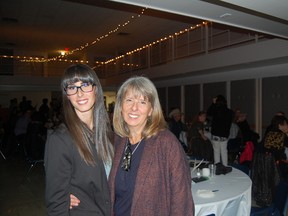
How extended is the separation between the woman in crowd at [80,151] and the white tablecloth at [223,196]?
39.1 inches

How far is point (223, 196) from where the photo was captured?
7.74 feet

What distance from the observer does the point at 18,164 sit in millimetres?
7117

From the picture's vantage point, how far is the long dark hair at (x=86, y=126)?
→ 151 centimetres

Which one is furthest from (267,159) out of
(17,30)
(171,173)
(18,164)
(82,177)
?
(17,30)

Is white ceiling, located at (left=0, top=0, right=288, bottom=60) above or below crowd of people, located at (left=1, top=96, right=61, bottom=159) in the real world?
above

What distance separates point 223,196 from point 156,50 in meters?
10.6

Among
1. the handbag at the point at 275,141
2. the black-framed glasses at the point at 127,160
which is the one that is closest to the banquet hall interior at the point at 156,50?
the handbag at the point at 275,141

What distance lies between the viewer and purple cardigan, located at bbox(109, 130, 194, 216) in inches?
56.8

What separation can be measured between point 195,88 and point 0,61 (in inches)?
392

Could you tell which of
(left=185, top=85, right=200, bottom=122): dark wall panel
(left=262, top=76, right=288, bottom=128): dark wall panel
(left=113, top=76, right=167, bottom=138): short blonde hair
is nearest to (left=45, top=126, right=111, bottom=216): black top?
(left=113, top=76, right=167, bottom=138): short blonde hair

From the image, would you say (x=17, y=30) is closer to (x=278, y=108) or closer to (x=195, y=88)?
(x=195, y=88)

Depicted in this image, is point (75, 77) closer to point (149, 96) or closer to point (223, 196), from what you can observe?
point (149, 96)

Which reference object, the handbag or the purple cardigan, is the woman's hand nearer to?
the purple cardigan

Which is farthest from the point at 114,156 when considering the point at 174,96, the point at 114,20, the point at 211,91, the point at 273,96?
the point at 174,96
